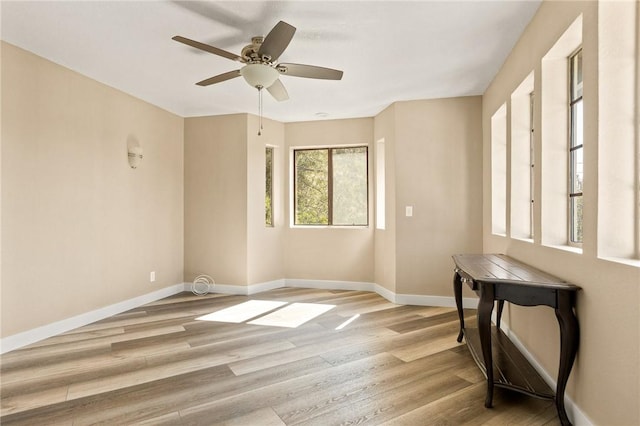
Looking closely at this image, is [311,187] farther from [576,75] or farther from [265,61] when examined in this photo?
[576,75]

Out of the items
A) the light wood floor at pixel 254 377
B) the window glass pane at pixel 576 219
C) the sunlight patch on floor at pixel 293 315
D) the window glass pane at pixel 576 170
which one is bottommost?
the sunlight patch on floor at pixel 293 315

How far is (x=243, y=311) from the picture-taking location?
4152 millimetres

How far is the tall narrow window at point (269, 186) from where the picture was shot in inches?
215

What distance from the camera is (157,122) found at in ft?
15.6

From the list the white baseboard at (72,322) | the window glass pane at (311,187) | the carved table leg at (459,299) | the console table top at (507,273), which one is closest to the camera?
the console table top at (507,273)

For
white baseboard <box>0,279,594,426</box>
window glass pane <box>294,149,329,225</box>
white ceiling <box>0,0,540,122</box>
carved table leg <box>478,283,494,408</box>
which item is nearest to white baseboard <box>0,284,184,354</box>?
white baseboard <box>0,279,594,426</box>

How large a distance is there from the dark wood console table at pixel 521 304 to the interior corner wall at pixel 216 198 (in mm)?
3298

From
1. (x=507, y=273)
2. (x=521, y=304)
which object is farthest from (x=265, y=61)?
(x=521, y=304)

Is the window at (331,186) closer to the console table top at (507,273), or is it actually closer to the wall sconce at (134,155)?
the wall sconce at (134,155)

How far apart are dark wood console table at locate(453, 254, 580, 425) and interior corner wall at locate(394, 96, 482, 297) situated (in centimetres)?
167

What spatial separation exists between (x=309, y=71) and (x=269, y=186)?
2.90m

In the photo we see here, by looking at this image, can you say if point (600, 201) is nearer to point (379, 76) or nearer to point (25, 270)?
point (379, 76)

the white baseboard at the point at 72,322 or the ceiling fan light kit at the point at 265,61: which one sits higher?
the ceiling fan light kit at the point at 265,61

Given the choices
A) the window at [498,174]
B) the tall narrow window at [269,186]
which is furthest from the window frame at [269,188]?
the window at [498,174]
